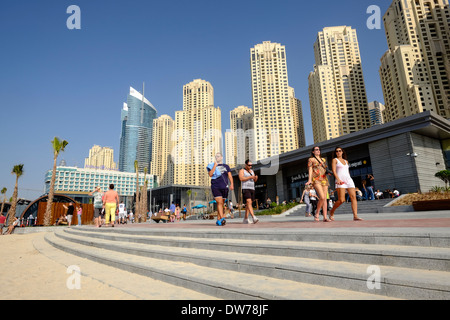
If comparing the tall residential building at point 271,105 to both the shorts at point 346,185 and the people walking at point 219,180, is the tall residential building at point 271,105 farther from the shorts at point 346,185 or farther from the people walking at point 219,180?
the shorts at point 346,185

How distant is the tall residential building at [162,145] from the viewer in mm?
136625

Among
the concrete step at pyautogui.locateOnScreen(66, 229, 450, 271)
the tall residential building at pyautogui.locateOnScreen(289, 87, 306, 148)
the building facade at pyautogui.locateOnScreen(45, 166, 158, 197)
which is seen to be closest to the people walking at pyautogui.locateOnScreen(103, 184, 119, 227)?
the concrete step at pyautogui.locateOnScreen(66, 229, 450, 271)

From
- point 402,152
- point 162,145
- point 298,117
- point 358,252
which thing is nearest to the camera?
point 358,252

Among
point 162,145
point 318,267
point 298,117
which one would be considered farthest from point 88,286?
point 162,145

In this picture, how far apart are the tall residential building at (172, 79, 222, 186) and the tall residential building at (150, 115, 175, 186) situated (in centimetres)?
1776

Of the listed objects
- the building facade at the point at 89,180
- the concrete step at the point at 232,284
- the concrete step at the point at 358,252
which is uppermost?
the building facade at the point at 89,180

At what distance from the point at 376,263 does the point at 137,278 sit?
294cm

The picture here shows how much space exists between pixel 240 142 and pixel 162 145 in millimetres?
60395

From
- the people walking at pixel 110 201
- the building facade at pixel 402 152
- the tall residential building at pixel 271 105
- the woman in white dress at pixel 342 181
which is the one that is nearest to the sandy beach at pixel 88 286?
the woman in white dress at pixel 342 181

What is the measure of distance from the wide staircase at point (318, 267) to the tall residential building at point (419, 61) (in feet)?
262

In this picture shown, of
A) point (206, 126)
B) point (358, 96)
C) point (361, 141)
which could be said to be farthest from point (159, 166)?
point (361, 141)

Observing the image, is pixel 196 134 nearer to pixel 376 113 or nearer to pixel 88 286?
pixel 88 286

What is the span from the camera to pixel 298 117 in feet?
347

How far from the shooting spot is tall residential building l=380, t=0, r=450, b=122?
65375 mm
